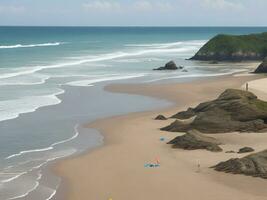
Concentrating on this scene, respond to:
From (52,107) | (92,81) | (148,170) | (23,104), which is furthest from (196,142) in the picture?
(92,81)

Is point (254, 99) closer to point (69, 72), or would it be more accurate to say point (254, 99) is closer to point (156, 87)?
point (156, 87)

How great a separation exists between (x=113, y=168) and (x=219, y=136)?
800 cm

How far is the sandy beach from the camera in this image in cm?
2212

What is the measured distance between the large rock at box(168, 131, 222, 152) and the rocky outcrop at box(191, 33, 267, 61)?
2638 inches

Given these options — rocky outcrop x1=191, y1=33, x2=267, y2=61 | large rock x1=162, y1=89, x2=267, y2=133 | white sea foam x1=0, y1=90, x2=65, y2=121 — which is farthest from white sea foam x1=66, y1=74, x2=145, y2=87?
rocky outcrop x1=191, y1=33, x2=267, y2=61

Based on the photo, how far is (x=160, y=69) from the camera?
254ft

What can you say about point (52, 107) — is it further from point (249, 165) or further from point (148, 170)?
point (249, 165)

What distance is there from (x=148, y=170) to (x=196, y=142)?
4.43 meters

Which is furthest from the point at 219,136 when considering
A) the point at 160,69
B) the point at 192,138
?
the point at 160,69

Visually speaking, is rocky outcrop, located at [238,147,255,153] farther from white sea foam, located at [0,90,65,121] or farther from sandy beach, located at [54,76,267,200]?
white sea foam, located at [0,90,65,121]

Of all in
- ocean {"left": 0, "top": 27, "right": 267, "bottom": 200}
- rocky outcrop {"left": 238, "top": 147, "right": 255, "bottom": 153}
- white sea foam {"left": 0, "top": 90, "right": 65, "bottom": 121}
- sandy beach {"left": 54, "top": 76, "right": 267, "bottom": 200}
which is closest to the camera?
sandy beach {"left": 54, "top": 76, "right": 267, "bottom": 200}

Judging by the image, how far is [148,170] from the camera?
25344mm

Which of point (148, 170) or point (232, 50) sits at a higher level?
point (148, 170)

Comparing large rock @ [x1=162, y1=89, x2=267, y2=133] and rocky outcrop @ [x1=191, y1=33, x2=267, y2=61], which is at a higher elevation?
large rock @ [x1=162, y1=89, x2=267, y2=133]
